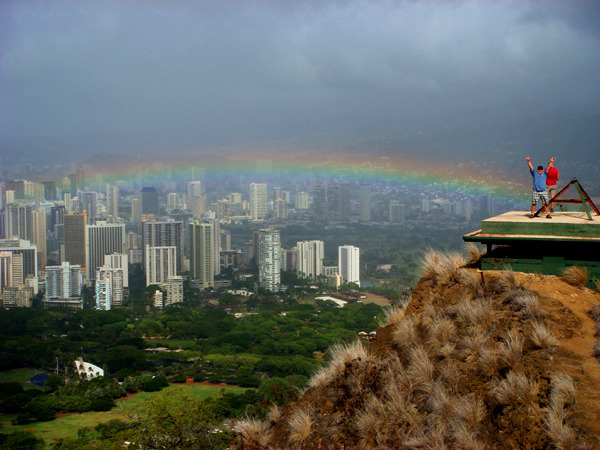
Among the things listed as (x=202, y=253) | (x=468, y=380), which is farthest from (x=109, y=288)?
(x=468, y=380)

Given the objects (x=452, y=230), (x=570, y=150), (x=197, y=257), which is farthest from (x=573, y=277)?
(x=197, y=257)

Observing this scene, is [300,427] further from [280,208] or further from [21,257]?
[280,208]

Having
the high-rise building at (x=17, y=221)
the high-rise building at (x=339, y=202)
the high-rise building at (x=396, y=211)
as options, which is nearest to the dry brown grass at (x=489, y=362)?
the high-rise building at (x=396, y=211)

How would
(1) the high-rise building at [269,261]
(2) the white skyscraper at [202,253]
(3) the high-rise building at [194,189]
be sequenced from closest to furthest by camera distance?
1. (1) the high-rise building at [269,261]
2. (2) the white skyscraper at [202,253]
3. (3) the high-rise building at [194,189]

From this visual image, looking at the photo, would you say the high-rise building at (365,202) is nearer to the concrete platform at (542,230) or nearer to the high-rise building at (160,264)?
the high-rise building at (160,264)

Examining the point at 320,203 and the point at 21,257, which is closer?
the point at 21,257

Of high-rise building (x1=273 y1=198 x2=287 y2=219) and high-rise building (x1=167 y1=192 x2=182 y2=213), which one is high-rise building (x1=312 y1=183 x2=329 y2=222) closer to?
high-rise building (x1=273 y1=198 x2=287 y2=219)
